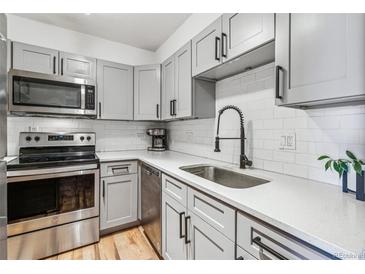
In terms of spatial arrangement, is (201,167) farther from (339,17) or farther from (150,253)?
(339,17)

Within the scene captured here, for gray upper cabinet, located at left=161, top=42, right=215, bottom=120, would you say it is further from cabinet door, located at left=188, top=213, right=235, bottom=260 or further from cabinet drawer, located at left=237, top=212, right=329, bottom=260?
cabinet drawer, located at left=237, top=212, right=329, bottom=260

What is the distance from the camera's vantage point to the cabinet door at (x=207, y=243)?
898 mm

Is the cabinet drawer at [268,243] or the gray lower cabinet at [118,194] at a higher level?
the cabinet drawer at [268,243]

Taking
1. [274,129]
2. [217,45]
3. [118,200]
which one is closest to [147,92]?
[217,45]

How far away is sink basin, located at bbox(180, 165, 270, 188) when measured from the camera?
134 cm

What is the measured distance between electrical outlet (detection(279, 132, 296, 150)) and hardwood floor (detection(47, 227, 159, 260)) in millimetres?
1496

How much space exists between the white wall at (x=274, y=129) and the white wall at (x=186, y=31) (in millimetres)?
710

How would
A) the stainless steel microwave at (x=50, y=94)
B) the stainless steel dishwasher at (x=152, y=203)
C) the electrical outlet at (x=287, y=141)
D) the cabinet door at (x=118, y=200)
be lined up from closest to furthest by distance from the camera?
the electrical outlet at (x=287, y=141) < the stainless steel dishwasher at (x=152, y=203) < the stainless steel microwave at (x=50, y=94) < the cabinet door at (x=118, y=200)

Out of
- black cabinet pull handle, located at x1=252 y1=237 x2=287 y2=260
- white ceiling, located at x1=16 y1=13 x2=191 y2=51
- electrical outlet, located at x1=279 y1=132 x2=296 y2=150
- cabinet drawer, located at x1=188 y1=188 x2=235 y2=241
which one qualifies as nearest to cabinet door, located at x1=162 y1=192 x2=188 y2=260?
cabinet drawer, located at x1=188 y1=188 x2=235 y2=241

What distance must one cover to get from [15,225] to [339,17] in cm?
255

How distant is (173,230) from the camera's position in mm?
1405

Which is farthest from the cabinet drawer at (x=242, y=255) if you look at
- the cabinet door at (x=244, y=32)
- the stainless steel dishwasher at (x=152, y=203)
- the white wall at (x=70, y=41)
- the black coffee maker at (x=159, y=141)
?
the white wall at (x=70, y=41)

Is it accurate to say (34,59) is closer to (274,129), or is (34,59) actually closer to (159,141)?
(159,141)

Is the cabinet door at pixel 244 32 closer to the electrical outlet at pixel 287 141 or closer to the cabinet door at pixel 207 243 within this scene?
the electrical outlet at pixel 287 141
